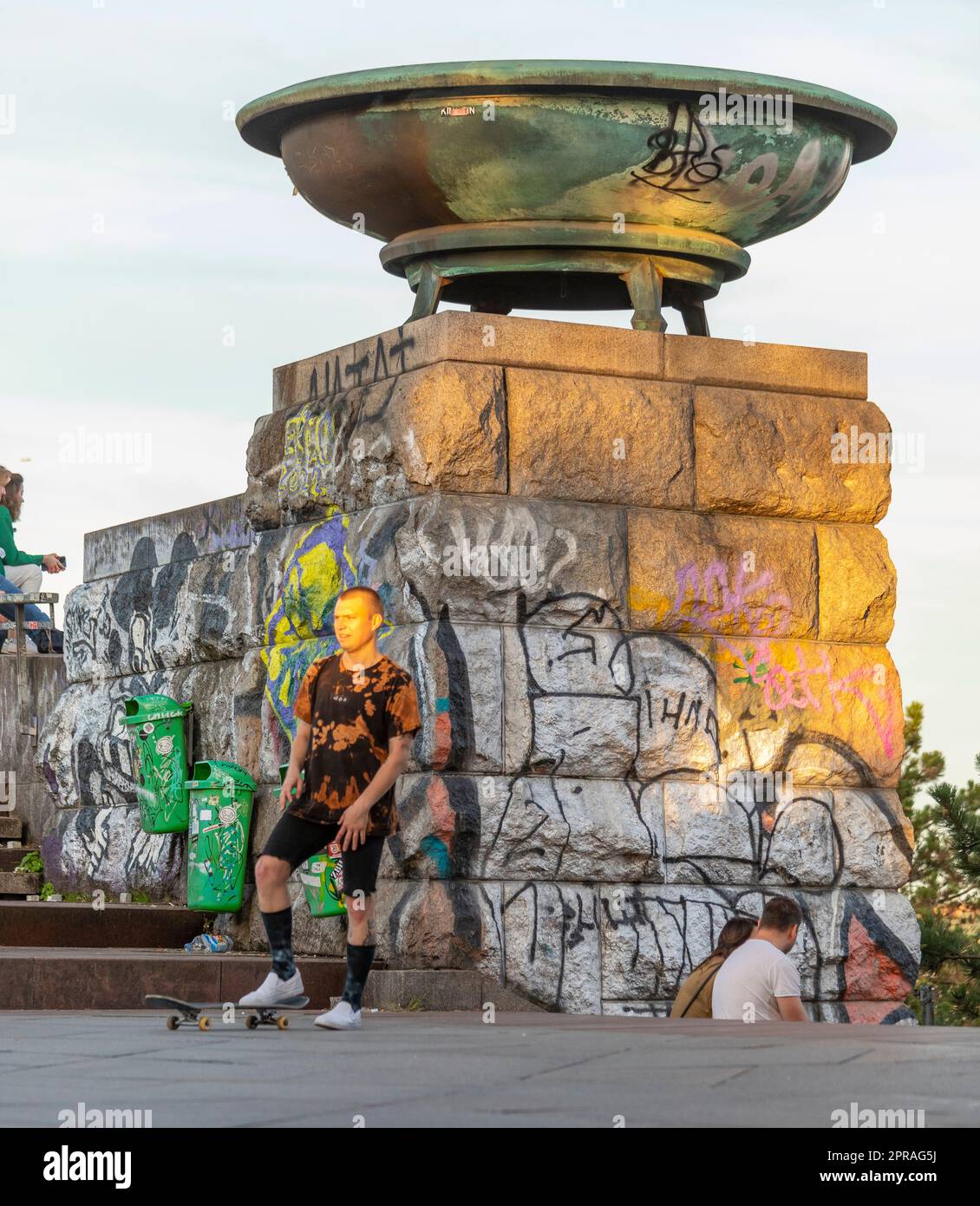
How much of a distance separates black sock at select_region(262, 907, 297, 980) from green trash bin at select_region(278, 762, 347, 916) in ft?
5.77

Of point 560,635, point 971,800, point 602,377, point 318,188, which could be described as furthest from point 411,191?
point 971,800

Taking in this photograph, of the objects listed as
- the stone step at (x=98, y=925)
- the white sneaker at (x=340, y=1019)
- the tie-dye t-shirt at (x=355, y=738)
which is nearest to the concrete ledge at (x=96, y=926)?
the stone step at (x=98, y=925)

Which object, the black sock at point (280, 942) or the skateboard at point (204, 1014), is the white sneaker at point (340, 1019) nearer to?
the skateboard at point (204, 1014)

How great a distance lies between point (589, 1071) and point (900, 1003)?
4.69m

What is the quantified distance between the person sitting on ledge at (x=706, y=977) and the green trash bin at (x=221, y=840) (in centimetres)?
242

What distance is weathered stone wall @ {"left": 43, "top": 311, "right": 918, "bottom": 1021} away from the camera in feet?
30.3

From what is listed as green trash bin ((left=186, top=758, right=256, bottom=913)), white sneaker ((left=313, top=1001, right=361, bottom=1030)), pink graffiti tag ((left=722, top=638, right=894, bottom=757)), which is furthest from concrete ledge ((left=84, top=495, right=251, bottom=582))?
white sneaker ((left=313, top=1001, right=361, bottom=1030))

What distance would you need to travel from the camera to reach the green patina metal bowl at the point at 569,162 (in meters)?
9.80

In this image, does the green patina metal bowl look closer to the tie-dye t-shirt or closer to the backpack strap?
the tie-dye t-shirt

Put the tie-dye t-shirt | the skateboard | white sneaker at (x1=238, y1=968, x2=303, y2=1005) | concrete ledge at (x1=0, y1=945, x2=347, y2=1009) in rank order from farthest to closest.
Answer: concrete ledge at (x1=0, y1=945, x2=347, y2=1009) < the tie-dye t-shirt < white sneaker at (x1=238, y1=968, x2=303, y2=1005) < the skateboard

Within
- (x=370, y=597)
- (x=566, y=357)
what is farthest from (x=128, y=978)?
(x=566, y=357)

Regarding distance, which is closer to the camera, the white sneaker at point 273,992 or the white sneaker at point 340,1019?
the white sneaker at point 340,1019

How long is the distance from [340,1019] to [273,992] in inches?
11.6

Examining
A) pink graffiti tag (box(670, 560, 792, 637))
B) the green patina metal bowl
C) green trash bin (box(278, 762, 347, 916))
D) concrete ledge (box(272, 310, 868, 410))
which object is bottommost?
green trash bin (box(278, 762, 347, 916))
